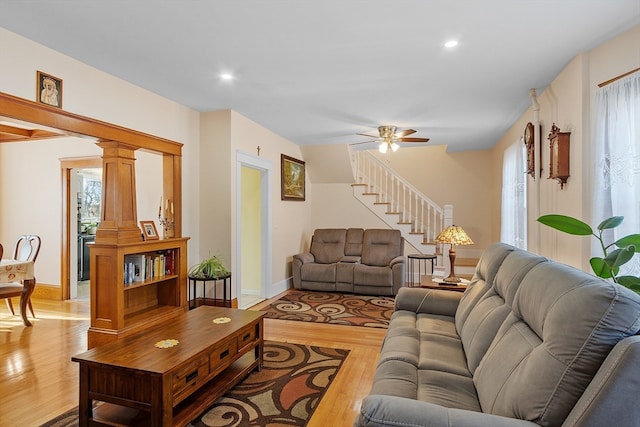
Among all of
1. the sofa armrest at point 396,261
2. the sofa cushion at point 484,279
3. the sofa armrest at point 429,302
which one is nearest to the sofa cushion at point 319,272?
the sofa armrest at point 396,261

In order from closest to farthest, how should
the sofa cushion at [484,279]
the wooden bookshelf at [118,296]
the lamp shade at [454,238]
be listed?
the sofa cushion at [484,279]
the wooden bookshelf at [118,296]
the lamp shade at [454,238]

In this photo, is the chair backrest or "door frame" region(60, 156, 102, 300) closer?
the chair backrest

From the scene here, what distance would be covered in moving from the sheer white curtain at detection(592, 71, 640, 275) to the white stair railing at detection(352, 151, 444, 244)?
157 inches

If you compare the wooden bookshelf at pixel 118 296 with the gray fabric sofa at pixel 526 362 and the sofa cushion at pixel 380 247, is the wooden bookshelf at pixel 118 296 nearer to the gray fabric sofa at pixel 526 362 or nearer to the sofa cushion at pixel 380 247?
the gray fabric sofa at pixel 526 362

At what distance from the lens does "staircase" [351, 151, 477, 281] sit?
648cm

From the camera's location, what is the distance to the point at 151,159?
191 inches

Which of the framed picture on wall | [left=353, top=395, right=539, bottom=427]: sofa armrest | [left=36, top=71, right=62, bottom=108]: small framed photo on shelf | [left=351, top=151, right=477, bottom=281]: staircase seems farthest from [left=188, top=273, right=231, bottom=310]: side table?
[left=351, top=151, right=477, bottom=281]: staircase

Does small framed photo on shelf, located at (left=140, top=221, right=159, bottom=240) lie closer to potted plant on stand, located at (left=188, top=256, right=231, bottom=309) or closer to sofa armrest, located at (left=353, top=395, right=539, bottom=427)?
potted plant on stand, located at (left=188, top=256, right=231, bottom=309)

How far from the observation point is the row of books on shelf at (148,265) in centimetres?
346

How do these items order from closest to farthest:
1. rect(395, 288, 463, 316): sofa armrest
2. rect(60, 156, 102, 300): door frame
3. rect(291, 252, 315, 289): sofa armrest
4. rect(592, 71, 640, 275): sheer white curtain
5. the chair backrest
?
rect(592, 71, 640, 275): sheer white curtain, rect(395, 288, 463, 316): sofa armrest, the chair backrest, rect(60, 156, 102, 300): door frame, rect(291, 252, 315, 289): sofa armrest

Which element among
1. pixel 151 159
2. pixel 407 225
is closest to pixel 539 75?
pixel 407 225

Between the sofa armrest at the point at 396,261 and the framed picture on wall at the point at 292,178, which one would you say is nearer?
the sofa armrest at the point at 396,261

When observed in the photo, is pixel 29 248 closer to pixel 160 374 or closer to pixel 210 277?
pixel 210 277

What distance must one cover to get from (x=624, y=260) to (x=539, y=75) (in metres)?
2.12
